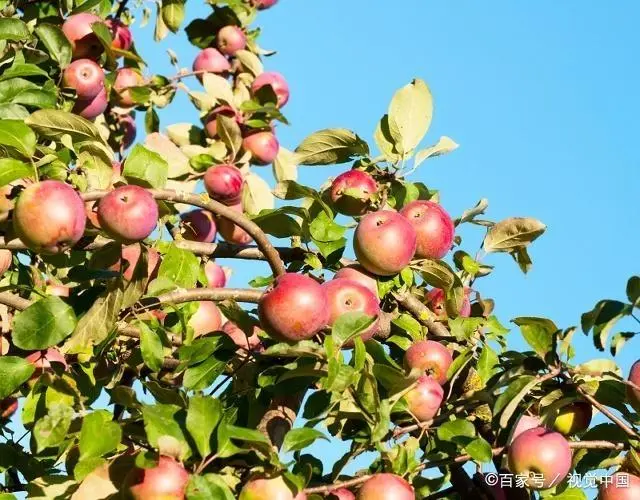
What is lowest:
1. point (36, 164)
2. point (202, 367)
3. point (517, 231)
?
point (202, 367)

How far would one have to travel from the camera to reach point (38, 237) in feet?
6.08

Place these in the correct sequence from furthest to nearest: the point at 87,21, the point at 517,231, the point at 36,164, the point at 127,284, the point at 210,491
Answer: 1. the point at 87,21
2. the point at 517,231
3. the point at 127,284
4. the point at 36,164
5. the point at 210,491

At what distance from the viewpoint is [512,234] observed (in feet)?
7.94

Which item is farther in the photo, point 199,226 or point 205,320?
point 199,226

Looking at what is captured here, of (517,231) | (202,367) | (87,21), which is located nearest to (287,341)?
(202,367)

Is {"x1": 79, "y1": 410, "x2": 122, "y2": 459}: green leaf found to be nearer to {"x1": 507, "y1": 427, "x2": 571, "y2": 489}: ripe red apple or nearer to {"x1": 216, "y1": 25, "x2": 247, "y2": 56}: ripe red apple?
{"x1": 507, "y1": 427, "x2": 571, "y2": 489}: ripe red apple

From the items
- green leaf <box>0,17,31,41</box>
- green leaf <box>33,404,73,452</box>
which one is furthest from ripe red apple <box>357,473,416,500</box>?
green leaf <box>0,17,31,41</box>

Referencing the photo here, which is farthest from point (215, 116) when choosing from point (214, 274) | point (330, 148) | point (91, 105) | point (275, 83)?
point (330, 148)

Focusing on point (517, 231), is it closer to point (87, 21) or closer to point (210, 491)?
point (210, 491)

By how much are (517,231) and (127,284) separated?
90 centimetres

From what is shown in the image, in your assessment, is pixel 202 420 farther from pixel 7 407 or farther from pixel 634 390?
pixel 7 407

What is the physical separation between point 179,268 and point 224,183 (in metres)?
1.09

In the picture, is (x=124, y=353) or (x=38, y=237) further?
(x=124, y=353)

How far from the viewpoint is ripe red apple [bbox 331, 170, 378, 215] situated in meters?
2.36
